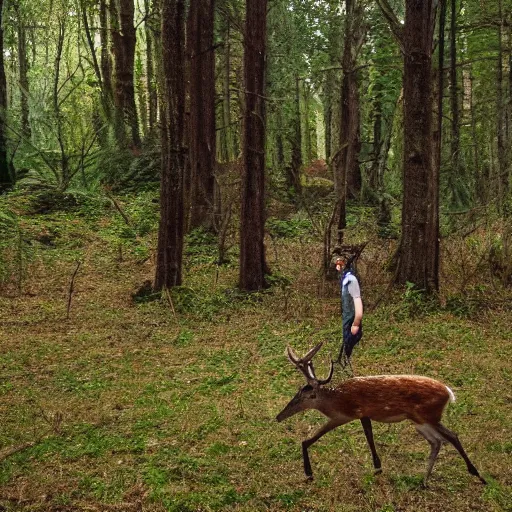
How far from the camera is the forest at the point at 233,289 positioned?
587 cm

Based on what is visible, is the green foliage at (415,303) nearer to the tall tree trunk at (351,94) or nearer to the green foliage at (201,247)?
the tall tree trunk at (351,94)

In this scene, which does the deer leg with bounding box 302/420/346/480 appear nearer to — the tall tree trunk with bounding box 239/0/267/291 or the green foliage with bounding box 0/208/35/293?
the tall tree trunk with bounding box 239/0/267/291

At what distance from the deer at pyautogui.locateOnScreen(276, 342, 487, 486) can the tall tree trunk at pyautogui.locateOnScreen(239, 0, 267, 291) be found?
8054 mm

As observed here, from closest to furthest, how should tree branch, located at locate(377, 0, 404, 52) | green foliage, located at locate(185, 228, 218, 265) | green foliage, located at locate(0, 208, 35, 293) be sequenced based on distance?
tree branch, located at locate(377, 0, 404, 52) < green foliage, located at locate(0, 208, 35, 293) < green foliage, located at locate(185, 228, 218, 265)

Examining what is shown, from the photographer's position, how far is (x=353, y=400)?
17.4ft

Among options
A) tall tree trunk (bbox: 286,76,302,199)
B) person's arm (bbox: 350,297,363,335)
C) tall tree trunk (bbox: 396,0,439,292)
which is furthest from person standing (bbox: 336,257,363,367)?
tall tree trunk (bbox: 286,76,302,199)

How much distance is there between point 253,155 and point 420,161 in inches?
145

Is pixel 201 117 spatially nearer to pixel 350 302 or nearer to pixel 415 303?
pixel 415 303

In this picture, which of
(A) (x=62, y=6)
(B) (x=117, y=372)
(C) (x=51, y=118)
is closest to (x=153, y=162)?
(C) (x=51, y=118)

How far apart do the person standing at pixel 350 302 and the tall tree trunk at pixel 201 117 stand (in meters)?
11.4

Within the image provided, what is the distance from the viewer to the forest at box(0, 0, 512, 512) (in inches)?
231

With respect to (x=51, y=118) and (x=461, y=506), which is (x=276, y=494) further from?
(x=51, y=118)

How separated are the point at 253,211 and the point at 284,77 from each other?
53.9 ft

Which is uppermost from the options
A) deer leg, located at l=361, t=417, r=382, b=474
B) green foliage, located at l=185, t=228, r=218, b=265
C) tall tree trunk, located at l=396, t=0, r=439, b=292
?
tall tree trunk, located at l=396, t=0, r=439, b=292
